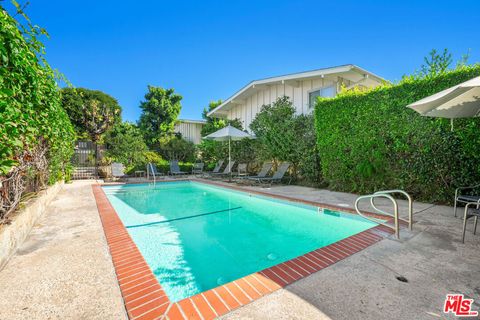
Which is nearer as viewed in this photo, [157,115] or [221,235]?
[221,235]

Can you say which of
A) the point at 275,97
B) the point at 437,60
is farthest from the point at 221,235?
the point at 437,60

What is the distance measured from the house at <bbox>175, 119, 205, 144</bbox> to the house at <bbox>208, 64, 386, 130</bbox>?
9220mm

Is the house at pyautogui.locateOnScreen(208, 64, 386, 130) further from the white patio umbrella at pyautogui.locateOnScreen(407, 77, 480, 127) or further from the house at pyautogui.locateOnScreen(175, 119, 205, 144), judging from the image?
the house at pyautogui.locateOnScreen(175, 119, 205, 144)

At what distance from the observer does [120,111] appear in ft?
111

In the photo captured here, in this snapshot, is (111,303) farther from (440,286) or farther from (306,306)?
(440,286)

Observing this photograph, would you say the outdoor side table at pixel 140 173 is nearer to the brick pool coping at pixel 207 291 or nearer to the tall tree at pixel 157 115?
the tall tree at pixel 157 115

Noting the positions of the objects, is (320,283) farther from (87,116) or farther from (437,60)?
(87,116)

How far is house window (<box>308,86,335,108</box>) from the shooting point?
11500 mm

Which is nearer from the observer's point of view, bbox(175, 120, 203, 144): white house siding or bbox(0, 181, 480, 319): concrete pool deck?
bbox(0, 181, 480, 319): concrete pool deck

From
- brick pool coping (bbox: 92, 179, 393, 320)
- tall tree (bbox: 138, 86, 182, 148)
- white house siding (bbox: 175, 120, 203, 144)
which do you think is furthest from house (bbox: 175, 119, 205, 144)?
brick pool coping (bbox: 92, 179, 393, 320)

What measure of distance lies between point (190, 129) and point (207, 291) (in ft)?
82.5

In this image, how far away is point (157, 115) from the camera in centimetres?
2253

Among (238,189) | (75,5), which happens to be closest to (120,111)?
(75,5)

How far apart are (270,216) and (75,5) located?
41.1 feet
